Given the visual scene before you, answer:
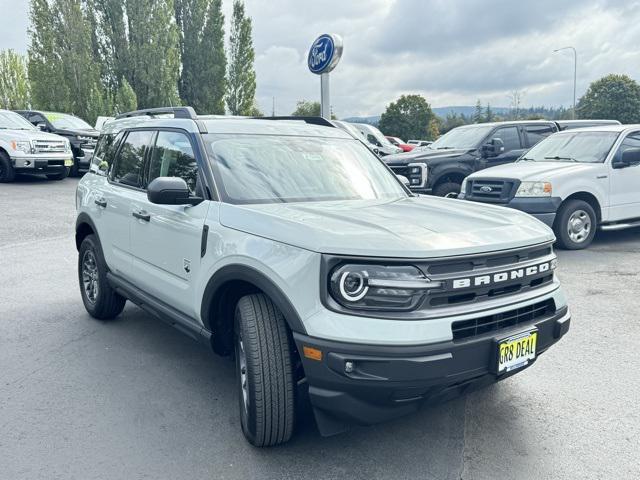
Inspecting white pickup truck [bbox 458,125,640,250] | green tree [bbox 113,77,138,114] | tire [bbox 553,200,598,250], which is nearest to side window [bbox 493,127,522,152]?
white pickup truck [bbox 458,125,640,250]

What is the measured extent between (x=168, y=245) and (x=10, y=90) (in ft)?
179

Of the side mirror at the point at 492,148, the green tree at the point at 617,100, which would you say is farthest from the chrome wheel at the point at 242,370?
the green tree at the point at 617,100

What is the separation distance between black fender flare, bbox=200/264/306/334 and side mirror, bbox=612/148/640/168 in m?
7.10

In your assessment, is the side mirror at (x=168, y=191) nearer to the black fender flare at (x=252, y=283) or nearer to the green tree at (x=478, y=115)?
the black fender flare at (x=252, y=283)

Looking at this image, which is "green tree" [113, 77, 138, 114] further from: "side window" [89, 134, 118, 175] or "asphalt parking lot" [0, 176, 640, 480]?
"asphalt parking lot" [0, 176, 640, 480]

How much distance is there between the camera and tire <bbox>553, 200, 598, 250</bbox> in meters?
8.08

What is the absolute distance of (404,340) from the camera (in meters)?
2.57

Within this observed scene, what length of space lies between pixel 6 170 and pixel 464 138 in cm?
1173

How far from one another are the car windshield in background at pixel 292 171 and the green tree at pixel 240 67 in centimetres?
4459

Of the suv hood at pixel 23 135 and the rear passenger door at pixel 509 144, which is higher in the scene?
the suv hood at pixel 23 135

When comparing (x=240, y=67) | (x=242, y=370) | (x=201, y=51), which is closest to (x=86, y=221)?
(x=242, y=370)

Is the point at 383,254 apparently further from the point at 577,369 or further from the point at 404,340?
the point at 577,369

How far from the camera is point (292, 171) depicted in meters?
3.87

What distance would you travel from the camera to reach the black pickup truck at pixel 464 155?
1050cm
